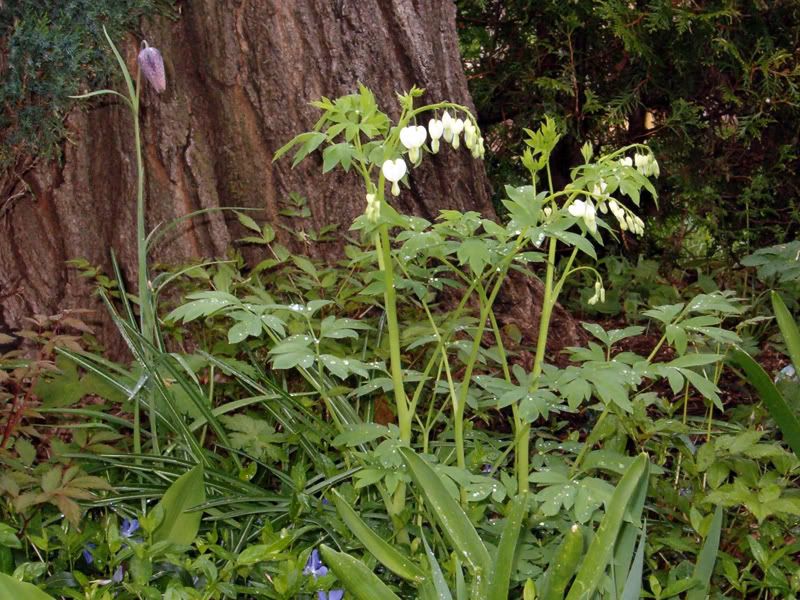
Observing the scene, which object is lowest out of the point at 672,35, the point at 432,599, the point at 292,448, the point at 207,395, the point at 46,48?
the point at 432,599

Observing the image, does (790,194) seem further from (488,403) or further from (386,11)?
(488,403)

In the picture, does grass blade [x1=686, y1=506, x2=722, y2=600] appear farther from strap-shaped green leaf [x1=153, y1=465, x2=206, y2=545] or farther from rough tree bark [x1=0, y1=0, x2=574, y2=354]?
rough tree bark [x1=0, y1=0, x2=574, y2=354]

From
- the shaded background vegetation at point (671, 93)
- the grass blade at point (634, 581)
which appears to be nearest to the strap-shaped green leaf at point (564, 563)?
the grass blade at point (634, 581)

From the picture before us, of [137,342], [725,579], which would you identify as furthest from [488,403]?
[137,342]

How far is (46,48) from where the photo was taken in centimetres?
268

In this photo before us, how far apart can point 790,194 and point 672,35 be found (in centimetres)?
89

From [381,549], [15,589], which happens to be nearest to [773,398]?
[381,549]

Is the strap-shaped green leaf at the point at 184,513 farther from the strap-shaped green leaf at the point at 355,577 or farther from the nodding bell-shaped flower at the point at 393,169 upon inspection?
the nodding bell-shaped flower at the point at 393,169

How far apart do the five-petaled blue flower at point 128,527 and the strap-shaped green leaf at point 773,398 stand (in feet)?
4.40

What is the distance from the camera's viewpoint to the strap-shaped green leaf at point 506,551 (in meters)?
1.56

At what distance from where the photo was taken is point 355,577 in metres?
1.57

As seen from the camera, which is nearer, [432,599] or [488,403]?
[432,599]

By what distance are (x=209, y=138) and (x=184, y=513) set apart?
129 cm

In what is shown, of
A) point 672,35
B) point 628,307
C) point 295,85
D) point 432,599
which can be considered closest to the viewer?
point 432,599
